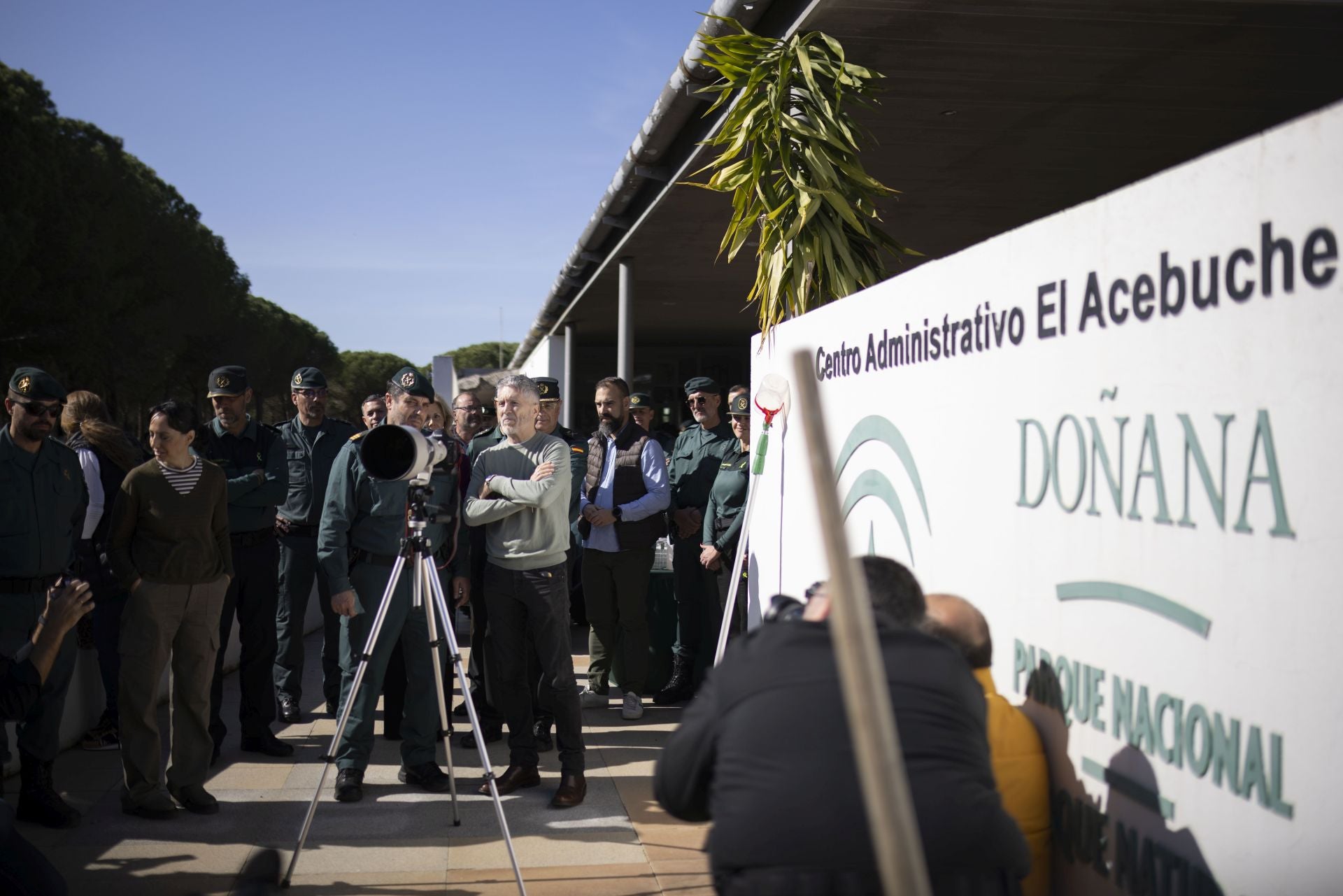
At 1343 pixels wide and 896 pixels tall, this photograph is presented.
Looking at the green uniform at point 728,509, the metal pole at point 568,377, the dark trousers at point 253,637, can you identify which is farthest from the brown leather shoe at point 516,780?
the metal pole at point 568,377

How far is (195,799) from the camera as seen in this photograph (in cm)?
547

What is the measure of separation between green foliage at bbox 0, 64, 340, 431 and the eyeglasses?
2295cm

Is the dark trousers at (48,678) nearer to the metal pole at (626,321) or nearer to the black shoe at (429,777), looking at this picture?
the black shoe at (429,777)

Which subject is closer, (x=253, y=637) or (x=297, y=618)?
(x=253, y=637)

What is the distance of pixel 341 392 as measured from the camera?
10219 centimetres

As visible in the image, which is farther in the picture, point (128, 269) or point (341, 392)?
point (341, 392)

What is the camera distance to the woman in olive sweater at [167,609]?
5.31 meters

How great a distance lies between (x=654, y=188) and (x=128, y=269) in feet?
109

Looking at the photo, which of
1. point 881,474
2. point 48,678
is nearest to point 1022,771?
point 881,474

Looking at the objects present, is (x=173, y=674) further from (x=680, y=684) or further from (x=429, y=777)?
(x=680, y=684)

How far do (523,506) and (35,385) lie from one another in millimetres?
2337

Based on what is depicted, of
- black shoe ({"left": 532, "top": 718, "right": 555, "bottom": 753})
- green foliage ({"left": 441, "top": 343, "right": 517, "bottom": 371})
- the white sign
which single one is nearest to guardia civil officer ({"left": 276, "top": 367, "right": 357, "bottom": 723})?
black shoe ({"left": 532, "top": 718, "right": 555, "bottom": 753})

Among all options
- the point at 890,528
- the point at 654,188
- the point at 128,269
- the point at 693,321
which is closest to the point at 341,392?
the point at 128,269

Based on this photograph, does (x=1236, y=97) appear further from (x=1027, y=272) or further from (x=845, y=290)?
(x=1027, y=272)
